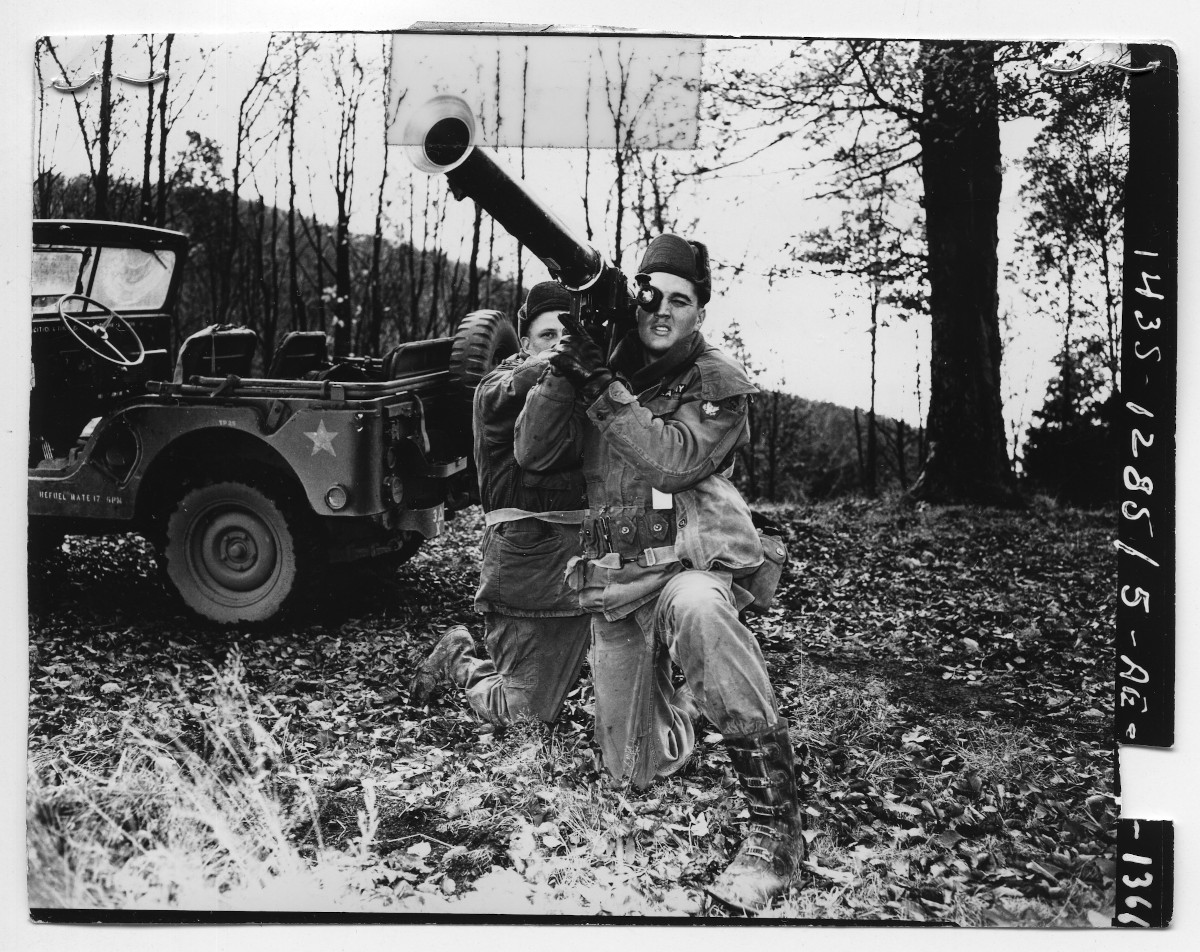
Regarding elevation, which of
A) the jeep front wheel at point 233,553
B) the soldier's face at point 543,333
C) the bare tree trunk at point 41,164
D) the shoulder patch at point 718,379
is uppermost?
the bare tree trunk at point 41,164

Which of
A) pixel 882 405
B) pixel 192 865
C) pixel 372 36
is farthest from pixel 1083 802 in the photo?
pixel 372 36

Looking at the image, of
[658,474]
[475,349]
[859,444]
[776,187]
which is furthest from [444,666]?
[776,187]

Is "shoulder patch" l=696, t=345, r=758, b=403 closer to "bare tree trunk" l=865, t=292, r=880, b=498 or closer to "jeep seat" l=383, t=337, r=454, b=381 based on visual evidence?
"bare tree trunk" l=865, t=292, r=880, b=498

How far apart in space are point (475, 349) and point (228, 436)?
1145 millimetres

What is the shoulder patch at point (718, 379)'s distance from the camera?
3.87 meters

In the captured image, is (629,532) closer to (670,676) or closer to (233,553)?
(670,676)

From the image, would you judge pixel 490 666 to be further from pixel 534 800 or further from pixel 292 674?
pixel 292 674

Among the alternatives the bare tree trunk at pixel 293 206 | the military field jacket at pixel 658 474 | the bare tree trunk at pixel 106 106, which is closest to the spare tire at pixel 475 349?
the military field jacket at pixel 658 474

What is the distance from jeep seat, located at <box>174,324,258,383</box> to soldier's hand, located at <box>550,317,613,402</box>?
148 centimetres

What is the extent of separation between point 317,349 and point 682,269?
64.1 inches

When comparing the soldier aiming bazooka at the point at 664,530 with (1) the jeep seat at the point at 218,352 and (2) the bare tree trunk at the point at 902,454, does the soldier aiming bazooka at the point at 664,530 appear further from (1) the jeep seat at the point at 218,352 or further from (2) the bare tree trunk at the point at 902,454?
(1) the jeep seat at the point at 218,352

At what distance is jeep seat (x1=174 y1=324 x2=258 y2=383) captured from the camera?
4273 millimetres

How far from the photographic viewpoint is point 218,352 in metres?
4.28

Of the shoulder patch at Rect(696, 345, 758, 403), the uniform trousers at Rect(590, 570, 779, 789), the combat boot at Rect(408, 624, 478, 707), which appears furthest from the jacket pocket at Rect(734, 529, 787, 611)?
the combat boot at Rect(408, 624, 478, 707)
